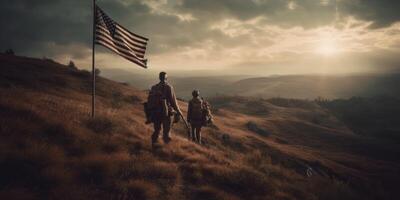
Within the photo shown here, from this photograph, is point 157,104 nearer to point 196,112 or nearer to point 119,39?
point 119,39

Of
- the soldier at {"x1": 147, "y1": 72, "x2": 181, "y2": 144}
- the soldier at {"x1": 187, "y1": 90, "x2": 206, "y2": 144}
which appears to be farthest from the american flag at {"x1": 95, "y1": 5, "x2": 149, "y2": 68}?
the soldier at {"x1": 187, "y1": 90, "x2": 206, "y2": 144}

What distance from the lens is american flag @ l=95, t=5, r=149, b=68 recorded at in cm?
904

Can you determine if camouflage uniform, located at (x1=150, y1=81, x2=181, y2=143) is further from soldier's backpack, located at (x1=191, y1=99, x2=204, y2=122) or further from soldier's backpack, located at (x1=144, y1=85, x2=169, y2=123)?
soldier's backpack, located at (x1=191, y1=99, x2=204, y2=122)

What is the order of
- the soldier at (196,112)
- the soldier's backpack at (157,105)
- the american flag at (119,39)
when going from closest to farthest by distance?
the soldier's backpack at (157,105) → the american flag at (119,39) → the soldier at (196,112)

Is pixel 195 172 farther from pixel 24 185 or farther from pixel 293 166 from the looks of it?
pixel 293 166

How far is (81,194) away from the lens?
181 inches

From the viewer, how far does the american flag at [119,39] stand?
9039 millimetres

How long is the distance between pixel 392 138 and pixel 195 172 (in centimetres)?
8251

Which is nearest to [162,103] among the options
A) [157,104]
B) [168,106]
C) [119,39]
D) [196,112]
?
[157,104]

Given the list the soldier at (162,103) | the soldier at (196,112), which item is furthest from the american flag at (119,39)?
the soldier at (196,112)

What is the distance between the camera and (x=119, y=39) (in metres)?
9.62

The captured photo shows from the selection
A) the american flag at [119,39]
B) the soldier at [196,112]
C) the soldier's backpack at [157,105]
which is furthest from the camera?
the soldier at [196,112]

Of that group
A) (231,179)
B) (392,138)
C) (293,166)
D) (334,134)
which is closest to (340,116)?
(392,138)

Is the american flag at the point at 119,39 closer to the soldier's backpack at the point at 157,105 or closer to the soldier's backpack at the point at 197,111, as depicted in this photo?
the soldier's backpack at the point at 157,105
